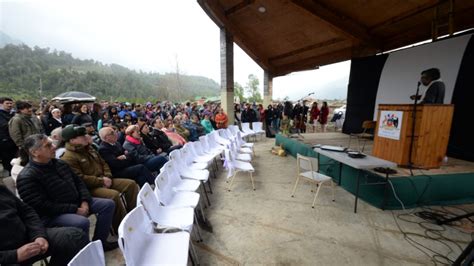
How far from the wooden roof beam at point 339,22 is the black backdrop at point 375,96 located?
0.75 metres

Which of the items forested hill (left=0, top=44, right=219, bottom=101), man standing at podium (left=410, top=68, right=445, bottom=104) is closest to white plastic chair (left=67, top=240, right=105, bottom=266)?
man standing at podium (left=410, top=68, right=445, bottom=104)

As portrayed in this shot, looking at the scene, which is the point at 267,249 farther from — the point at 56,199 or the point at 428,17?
the point at 428,17

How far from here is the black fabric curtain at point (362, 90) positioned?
24.9ft

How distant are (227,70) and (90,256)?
8.35 meters

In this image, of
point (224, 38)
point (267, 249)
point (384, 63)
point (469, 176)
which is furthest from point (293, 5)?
point (267, 249)

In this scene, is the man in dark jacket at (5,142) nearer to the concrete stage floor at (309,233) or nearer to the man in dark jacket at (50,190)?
the man in dark jacket at (50,190)

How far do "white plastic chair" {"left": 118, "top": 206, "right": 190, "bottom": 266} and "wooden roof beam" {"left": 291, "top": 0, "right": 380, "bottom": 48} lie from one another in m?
7.30

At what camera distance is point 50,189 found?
6.57ft

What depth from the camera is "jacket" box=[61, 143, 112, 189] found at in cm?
247

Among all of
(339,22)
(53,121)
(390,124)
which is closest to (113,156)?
(53,121)

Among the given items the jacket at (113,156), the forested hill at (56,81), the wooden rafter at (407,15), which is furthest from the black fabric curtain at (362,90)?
the forested hill at (56,81)

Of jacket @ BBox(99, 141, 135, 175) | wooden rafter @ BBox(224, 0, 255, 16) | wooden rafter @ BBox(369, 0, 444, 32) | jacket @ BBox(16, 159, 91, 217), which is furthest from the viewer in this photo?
wooden rafter @ BBox(224, 0, 255, 16)

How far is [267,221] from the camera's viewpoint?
3045mm

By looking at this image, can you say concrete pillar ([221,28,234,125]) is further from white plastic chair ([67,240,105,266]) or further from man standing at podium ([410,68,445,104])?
white plastic chair ([67,240,105,266])
